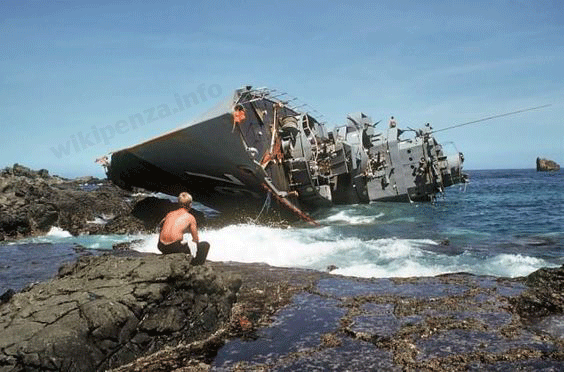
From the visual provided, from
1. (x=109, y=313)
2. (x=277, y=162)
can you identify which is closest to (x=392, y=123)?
(x=277, y=162)

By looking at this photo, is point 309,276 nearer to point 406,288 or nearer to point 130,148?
point 406,288

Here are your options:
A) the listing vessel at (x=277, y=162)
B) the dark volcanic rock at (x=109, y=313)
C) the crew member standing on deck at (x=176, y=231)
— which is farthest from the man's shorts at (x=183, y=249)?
the listing vessel at (x=277, y=162)

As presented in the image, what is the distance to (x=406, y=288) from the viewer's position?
9.55m

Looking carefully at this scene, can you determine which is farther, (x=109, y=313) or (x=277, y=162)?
(x=277, y=162)

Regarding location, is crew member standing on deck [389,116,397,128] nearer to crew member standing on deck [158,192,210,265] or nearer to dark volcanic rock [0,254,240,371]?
crew member standing on deck [158,192,210,265]

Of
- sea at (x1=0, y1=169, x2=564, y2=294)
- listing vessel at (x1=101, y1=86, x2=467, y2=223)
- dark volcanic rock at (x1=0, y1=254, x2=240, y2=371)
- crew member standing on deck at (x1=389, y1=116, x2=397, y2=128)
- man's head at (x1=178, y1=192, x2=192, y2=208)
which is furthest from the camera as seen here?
crew member standing on deck at (x1=389, y1=116, x2=397, y2=128)

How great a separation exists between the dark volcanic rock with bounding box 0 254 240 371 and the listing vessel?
1159 cm

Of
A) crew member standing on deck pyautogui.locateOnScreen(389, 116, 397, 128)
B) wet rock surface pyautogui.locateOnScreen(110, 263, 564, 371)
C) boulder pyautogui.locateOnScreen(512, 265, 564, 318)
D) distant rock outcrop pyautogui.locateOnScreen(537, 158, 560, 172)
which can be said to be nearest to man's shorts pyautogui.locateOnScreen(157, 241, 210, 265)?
wet rock surface pyautogui.locateOnScreen(110, 263, 564, 371)

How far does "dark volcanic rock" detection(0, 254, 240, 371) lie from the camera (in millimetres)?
5234

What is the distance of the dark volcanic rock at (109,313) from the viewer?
523 cm

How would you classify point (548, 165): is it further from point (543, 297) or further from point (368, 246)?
point (543, 297)

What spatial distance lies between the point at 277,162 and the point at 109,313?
18.3 metres

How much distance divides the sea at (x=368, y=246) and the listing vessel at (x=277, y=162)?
238 centimetres

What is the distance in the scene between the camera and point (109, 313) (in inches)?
237
